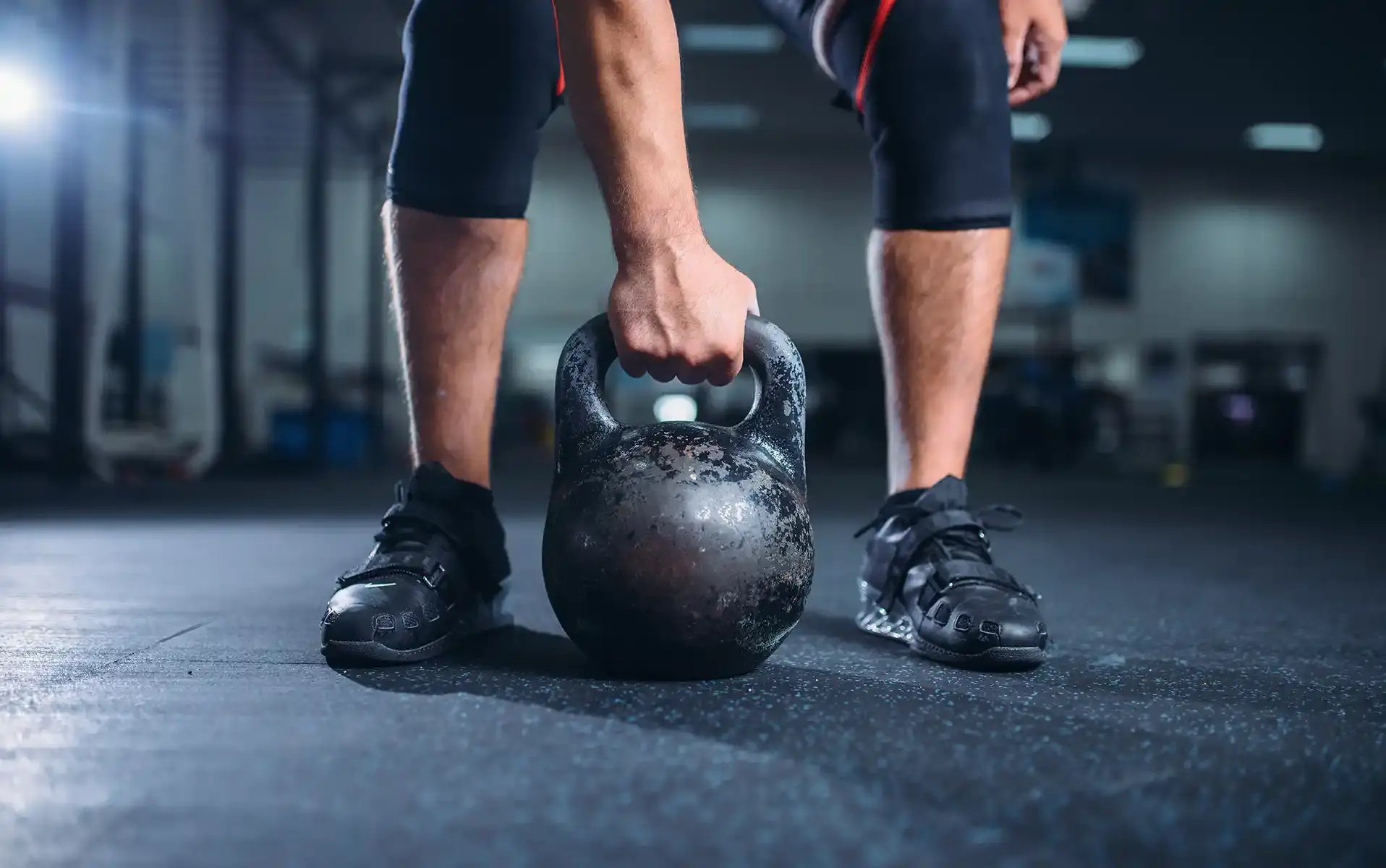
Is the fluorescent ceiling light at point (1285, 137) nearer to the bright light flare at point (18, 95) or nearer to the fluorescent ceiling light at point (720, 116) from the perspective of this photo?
the fluorescent ceiling light at point (720, 116)

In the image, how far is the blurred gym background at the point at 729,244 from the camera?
5.44 m

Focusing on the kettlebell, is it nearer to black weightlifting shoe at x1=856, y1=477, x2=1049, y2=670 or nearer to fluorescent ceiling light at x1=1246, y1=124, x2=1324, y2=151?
black weightlifting shoe at x1=856, y1=477, x2=1049, y2=670

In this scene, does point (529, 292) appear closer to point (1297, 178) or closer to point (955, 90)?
point (1297, 178)

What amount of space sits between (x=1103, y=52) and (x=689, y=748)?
905cm

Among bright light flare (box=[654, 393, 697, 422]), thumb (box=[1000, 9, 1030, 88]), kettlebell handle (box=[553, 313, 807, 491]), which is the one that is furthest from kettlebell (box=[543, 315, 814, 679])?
bright light flare (box=[654, 393, 697, 422])

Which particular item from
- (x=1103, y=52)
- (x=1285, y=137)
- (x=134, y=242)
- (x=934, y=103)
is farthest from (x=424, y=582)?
(x=1285, y=137)

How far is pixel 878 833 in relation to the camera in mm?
512

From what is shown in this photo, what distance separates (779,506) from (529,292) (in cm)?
1041

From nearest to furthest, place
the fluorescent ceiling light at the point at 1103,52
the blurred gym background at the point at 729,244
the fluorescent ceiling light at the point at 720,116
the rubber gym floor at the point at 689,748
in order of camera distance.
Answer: the rubber gym floor at the point at 689,748
the blurred gym background at the point at 729,244
the fluorescent ceiling light at the point at 1103,52
the fluorescent ceiling light at the point at 720,116

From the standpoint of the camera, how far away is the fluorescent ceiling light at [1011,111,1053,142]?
10.1m

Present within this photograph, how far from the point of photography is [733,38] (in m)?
8.22

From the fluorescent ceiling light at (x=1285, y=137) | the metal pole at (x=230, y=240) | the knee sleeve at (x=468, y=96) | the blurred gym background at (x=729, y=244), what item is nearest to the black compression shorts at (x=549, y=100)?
the knee sleeve at (x=468, y=96)

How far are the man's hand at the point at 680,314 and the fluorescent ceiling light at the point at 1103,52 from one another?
8.16 m

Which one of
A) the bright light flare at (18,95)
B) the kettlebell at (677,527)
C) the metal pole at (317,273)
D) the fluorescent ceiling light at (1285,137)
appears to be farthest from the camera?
the fluorescent ceiling light at (1285,137)
